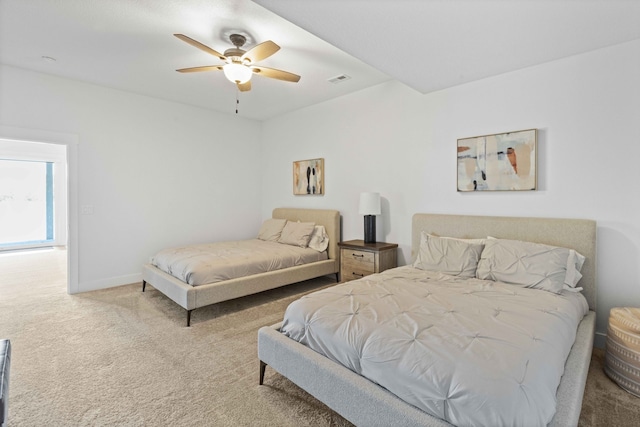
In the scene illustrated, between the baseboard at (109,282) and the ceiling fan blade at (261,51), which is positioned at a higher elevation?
the ceiling fan blade at (261,51)

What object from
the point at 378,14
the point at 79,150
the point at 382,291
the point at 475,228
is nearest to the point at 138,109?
the point at 79,150

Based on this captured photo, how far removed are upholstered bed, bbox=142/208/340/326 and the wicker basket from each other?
9.79 ft

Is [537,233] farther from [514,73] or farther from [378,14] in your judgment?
[378,14]

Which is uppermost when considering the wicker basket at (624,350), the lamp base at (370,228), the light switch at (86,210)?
the light switch at (86,210)

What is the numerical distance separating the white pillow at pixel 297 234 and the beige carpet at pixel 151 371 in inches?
39.7

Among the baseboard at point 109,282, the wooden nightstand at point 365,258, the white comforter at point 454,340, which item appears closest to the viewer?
the white comforter at point 454,340

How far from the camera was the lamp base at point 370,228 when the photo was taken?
3.97m

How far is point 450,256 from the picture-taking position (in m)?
2.88

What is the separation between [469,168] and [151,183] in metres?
4.37

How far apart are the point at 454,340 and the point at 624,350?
144cm

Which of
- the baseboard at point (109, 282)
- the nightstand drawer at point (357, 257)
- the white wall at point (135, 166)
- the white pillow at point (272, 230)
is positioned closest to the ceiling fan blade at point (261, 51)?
the nightstand drawer at point (357, 257)

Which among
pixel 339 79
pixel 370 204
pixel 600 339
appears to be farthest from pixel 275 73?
pixel 600 339

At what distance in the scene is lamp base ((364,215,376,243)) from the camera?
156 inches

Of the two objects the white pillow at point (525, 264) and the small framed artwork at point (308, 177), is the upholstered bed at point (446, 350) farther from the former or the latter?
the small framed artwork at point (308, 177)
